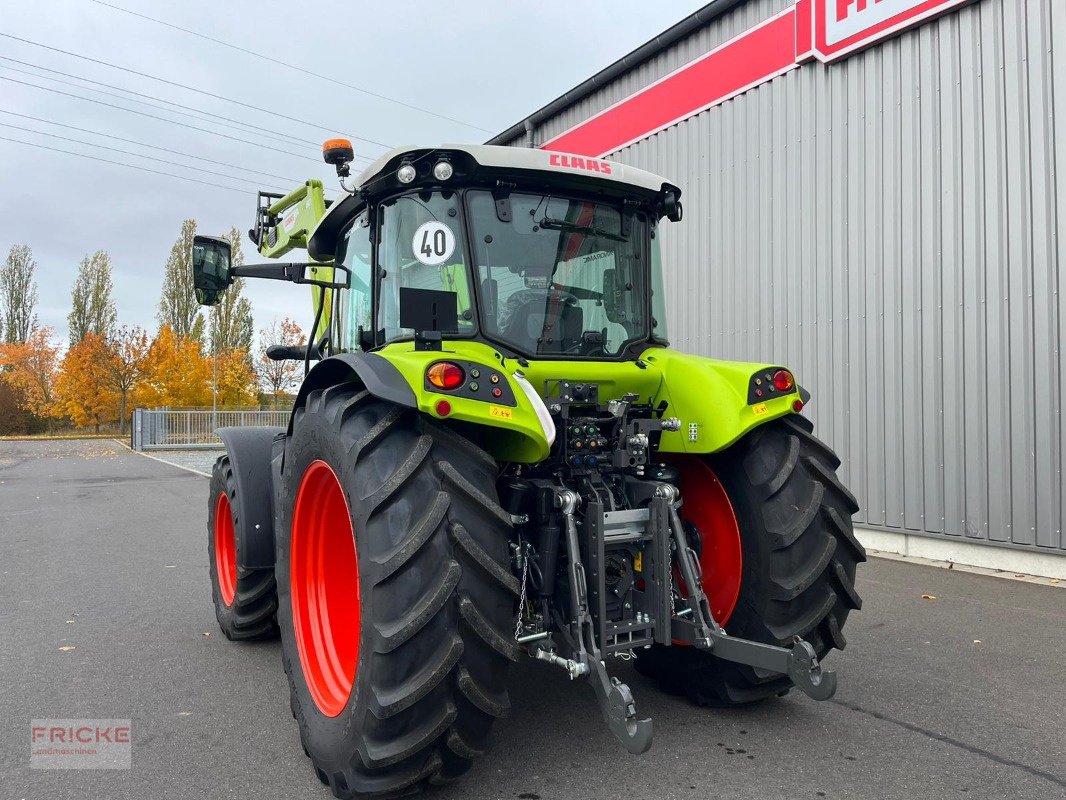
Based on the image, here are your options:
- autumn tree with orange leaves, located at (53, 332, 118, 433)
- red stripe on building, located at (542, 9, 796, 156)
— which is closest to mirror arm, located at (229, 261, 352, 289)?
red stripe on building, located at (542, 9, 796, 156)

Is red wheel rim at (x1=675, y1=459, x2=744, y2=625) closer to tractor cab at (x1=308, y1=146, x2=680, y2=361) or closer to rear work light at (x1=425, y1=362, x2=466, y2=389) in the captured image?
tractor cab at (x1=308, y1=146, x2=680, y2=361)

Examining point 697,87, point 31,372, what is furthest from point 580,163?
point 31,372

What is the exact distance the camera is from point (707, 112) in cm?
982

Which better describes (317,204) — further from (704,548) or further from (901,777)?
(901,777)

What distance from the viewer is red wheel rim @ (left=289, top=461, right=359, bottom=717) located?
3.40 meters

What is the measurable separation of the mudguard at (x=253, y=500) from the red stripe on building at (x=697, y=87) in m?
7.15

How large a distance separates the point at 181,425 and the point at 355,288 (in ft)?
102

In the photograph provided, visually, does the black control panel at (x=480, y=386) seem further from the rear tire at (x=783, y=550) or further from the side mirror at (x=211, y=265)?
the side mirror at (x=211, y=265)

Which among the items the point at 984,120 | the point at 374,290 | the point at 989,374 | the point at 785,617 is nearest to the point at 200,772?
the point at 374,290

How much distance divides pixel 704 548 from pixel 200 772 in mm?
2341

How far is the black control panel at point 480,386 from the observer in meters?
2.79

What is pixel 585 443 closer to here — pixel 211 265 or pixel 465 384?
pixel 465 384

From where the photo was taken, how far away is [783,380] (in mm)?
3521

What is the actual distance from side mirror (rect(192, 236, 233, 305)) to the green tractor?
0.92m
